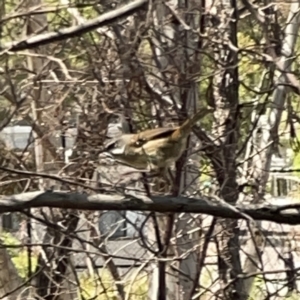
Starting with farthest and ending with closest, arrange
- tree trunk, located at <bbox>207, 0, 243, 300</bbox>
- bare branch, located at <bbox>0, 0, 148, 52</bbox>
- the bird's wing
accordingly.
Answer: tree trunk, located at <bbox>207, 0, 243, 300</bbox> → the bird's wing → bare branch, located at <bbox>0, 0, 148, 52</bbox>

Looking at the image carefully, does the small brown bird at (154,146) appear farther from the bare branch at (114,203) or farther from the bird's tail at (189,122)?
the bare branch at (114,203)

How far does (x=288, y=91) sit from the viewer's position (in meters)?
4.60

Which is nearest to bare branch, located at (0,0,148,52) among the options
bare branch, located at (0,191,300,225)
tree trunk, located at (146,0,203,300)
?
bare branch, located at (0,191,300,225)

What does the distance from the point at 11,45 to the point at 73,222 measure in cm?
184

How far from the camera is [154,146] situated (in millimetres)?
3393

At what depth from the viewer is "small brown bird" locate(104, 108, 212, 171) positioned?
11.1 feet

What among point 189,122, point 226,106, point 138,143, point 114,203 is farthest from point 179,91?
point 114,203

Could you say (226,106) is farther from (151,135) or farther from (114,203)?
(114,203)

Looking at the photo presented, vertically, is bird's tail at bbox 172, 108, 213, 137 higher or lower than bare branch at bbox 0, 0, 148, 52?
lower

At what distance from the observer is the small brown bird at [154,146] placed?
11.1 ft

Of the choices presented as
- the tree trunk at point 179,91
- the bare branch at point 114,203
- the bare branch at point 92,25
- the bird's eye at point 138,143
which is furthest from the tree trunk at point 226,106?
the bare branch at point 92,25

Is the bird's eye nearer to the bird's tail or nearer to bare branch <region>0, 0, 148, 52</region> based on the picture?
the bird's tail

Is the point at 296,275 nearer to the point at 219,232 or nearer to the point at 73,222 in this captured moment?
the point at 219,232

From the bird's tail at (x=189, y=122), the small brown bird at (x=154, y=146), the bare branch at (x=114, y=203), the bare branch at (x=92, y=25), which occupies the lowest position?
the bare branch at (x=114, y=203)
